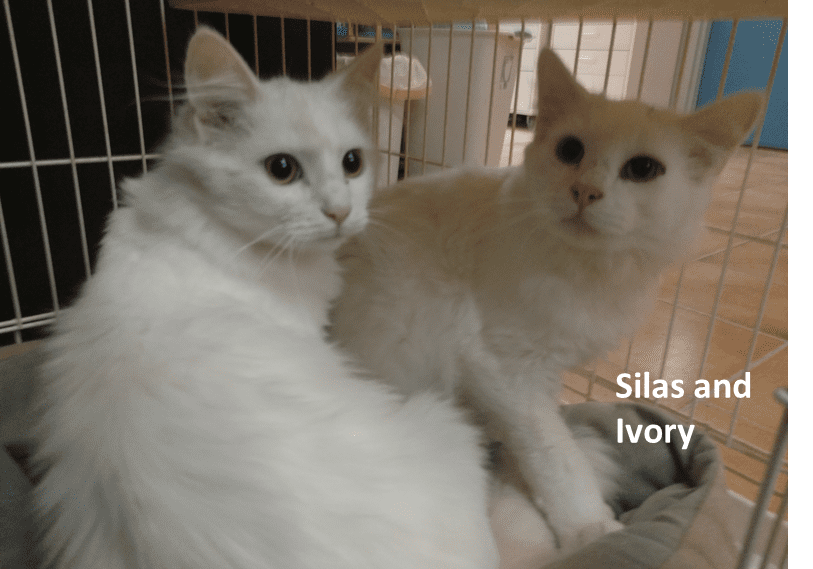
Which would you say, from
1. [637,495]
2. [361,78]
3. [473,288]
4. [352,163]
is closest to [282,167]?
[352,163]

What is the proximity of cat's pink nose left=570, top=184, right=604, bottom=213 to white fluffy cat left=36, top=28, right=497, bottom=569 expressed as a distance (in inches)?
13.1

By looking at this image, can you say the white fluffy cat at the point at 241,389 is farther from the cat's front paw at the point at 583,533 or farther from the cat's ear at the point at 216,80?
the cat's front paw at the point at 583,533

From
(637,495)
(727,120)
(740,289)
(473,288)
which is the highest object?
(727,120)

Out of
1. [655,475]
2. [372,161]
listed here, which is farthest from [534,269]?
[655,475]

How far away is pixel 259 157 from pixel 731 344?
147 cm

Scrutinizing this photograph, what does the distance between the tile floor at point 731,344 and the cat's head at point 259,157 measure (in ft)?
2.14

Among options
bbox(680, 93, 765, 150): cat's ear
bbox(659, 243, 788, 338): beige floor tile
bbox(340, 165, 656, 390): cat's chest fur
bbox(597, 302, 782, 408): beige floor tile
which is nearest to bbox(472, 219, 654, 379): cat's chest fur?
bbox(340, 165, 656, 390): cat's chest fur

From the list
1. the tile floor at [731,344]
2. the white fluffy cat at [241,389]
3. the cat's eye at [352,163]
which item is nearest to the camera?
the white fluffy cat at [241,389]

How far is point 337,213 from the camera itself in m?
0.79

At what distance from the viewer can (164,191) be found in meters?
0.83

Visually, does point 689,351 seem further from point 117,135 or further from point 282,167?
point 117,135

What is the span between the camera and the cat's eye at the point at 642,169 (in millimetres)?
824

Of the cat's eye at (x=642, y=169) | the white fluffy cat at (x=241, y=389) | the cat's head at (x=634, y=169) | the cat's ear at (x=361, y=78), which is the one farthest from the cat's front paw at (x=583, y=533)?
the cat's ear at (x=361, y=78)
